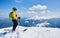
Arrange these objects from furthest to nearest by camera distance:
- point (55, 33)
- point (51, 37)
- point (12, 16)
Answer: point (12, 16) < point (55, 33) < point (51, 37)

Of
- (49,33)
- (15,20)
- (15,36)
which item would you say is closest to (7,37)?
(15,36)

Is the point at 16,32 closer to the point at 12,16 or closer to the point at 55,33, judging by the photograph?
the point at 12,16

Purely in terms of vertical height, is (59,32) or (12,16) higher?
(12,16)

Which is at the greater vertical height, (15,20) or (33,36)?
(15,20)

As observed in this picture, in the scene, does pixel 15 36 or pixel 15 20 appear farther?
pixel 15 20

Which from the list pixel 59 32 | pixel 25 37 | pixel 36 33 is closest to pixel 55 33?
pixel 59 32

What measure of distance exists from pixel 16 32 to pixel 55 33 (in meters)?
2.31

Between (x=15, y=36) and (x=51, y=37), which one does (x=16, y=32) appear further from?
(x=51, y=37)

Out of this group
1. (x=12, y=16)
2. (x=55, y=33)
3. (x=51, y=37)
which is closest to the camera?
(x=51, y=37)

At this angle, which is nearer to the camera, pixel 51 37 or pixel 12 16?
pixel 51 37

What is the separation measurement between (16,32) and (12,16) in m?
0.98

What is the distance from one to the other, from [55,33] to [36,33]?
3.50ft

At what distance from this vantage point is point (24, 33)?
1085cm

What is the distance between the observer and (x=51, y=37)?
9.88 meters
